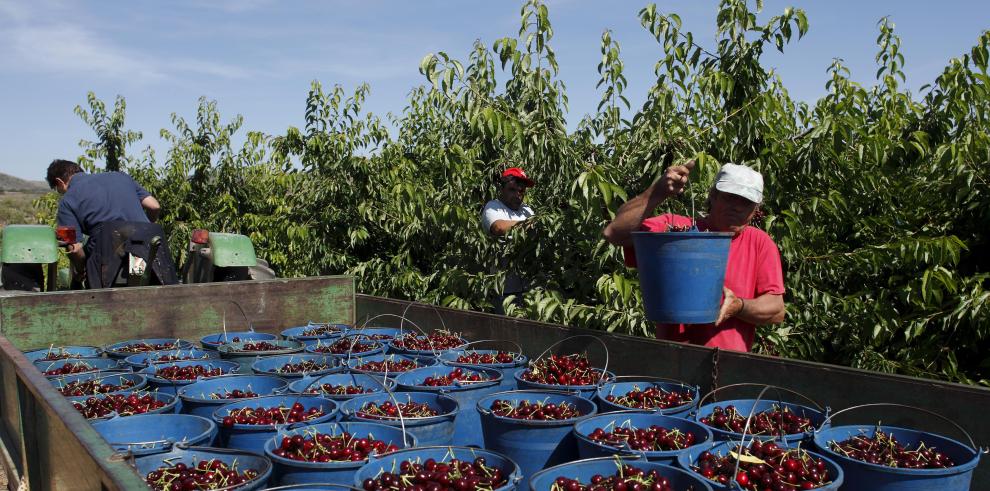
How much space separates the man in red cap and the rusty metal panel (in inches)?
45.7

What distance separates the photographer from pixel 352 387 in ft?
10.7

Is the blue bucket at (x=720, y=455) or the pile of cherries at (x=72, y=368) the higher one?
the blue bucket at (x=720, y=455)

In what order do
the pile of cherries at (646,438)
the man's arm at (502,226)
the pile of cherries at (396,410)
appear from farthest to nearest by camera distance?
the man's arm at (502,226) < the pile of cherries at (396,410) < the pile of cherries at (646,438)

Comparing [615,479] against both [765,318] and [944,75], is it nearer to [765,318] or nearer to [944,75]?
[765,318]

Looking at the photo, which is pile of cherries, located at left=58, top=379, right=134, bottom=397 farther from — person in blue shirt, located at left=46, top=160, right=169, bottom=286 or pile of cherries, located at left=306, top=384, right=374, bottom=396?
person in blue shirt, located at left=46, top=160, right=169, bottom=286

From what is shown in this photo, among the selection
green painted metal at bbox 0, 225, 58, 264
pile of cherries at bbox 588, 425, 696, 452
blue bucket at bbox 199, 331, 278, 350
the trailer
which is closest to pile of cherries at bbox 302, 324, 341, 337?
blue bucket at bbox 199, 331, 278, 350

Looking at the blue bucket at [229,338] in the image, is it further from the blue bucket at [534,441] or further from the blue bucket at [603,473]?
the blue bucket at [603,473]

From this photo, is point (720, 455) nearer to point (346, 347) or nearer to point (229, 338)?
point (346, 347)

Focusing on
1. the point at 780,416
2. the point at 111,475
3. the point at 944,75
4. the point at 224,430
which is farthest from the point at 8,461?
the point at 944,75

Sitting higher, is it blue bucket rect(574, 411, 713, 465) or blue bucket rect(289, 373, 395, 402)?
blue bucket rect(574, 411, 713, 465)

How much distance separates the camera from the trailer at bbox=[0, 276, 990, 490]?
216cm

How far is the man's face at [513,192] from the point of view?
5.46m

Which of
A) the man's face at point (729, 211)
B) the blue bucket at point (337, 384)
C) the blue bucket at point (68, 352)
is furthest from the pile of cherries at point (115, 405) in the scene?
the man's face at point (729, 211)

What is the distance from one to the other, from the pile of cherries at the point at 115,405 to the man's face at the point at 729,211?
2.38 m
